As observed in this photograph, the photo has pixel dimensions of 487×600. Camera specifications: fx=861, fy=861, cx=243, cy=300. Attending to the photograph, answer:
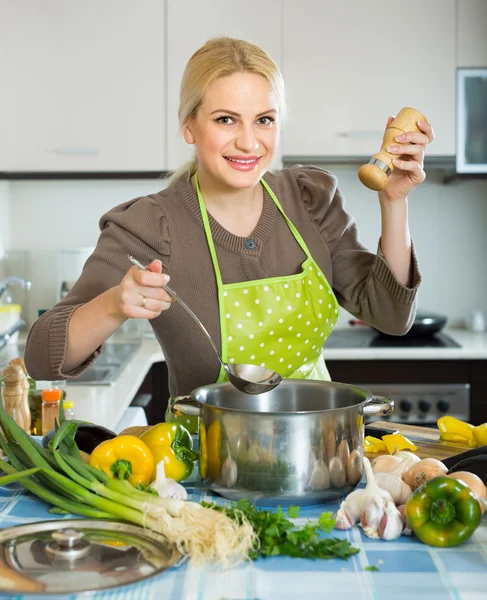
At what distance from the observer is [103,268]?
1613 mm

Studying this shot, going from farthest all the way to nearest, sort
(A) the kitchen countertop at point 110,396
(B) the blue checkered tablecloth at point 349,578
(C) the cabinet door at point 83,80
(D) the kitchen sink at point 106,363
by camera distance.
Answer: (C) the cabinet door at point 83,80 → (D) the kitchen sink at point 106,363 → (A) the kitchen countertop at point 110,396 → (B) the blue checkered tablecloth at point 349,578

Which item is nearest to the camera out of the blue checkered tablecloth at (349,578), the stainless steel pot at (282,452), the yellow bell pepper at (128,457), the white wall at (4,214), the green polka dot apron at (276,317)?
the blue checkered tablecloth at (349,578)

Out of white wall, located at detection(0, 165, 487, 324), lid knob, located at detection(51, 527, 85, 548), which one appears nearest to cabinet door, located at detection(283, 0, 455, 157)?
white wall, located at detection(0, 165, 487, 324)

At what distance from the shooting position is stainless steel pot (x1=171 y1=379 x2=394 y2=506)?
110cm

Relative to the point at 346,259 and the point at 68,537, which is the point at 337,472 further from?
the point at 346,259

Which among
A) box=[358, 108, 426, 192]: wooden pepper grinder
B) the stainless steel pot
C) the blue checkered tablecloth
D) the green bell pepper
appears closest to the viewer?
the blue checkered tablecloth

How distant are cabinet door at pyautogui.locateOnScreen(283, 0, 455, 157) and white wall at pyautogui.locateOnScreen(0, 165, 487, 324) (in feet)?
1.29

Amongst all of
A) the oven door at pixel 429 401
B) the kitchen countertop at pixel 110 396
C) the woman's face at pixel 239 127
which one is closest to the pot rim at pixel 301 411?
the woman's face at pixel 239 127

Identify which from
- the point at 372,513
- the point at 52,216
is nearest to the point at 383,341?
the point at 52,216

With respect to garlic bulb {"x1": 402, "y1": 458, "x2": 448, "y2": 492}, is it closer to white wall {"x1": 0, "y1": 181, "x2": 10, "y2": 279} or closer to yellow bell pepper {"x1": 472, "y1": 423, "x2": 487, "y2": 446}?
yellow bell pepper {"x1": 472, "y1": 423, "x2": 487, "y2": 446}

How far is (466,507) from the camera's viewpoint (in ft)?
3.28

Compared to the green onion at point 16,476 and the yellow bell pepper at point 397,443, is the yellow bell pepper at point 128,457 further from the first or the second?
the yellow bell pepper at point 397,443

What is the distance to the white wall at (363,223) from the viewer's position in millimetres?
3627

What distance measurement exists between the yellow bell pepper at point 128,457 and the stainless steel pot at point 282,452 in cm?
8
